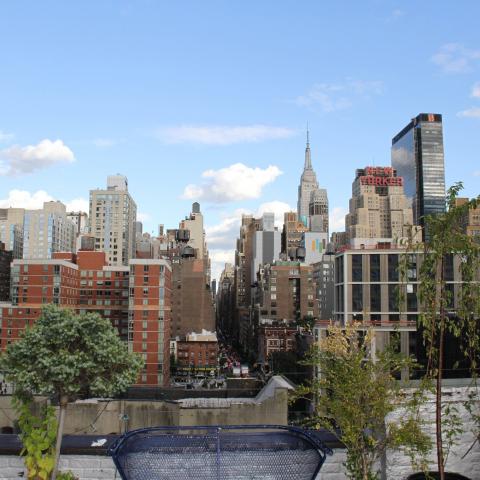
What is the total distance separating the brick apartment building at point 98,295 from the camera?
71.3 metres

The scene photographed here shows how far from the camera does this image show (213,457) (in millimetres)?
5797

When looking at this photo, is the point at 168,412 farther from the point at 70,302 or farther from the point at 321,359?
the point at 70,302

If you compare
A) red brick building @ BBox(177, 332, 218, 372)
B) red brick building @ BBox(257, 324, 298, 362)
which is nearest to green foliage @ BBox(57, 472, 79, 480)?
red brick building @ BBox(257, 324, 298, 362)

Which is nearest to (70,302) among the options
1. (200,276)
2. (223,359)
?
(200,276)

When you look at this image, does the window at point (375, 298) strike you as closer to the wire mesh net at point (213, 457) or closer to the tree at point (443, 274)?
the tree at point (443, 274)

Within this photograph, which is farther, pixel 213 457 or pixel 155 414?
pixel 155 414

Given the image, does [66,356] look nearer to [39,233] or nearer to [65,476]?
[65,476]

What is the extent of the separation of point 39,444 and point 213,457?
273cm

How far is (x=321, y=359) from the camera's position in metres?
7.86

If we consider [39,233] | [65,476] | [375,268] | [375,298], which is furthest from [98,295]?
[39,233]

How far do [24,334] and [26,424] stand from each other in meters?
1.92

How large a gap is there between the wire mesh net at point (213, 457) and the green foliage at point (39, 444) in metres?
1.86

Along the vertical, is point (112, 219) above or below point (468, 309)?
above

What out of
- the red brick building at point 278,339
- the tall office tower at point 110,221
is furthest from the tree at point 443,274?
the tall office tower at point 110,221
